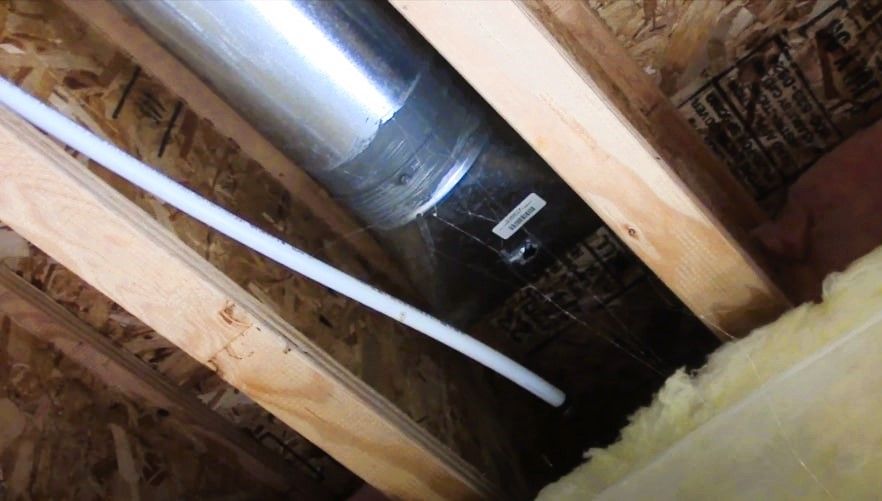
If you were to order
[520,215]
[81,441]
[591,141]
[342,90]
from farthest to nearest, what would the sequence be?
1. [81,441]
2. [520,215]
3. [342,90]
4. [591,141]

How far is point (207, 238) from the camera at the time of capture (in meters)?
0.98

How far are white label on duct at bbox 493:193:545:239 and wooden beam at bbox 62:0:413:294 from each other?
0.73 feet

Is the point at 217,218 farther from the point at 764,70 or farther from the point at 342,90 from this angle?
the point at 764,70

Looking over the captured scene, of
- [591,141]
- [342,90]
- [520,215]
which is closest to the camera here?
[591,141]

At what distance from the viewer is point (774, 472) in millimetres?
783

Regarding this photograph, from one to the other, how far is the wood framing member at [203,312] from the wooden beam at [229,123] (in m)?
0.31

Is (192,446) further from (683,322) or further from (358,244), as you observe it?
(683,322)

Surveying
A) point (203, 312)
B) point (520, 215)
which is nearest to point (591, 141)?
point (520, 215)

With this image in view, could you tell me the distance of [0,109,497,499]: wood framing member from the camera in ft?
2.47

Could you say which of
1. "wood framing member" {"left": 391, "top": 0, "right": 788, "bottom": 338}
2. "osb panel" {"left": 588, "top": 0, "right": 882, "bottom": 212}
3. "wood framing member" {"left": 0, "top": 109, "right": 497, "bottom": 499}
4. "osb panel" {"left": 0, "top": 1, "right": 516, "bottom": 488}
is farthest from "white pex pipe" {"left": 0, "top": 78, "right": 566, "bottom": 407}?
"osb panel" {"left": 588, "top": 0, "right": 882, "bottom": 212}

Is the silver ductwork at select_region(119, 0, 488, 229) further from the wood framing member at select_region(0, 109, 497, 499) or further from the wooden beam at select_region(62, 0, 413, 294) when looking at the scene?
the wood framing member at select_region(0, 109, 497, 499)

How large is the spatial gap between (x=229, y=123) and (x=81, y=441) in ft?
1.77

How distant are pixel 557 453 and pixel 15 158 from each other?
0.97 meters

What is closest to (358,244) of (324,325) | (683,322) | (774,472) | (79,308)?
(324,325)
